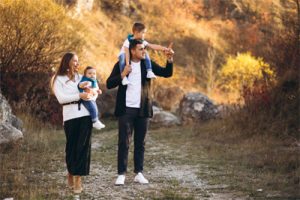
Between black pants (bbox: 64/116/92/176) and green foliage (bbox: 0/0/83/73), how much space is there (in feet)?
27.5

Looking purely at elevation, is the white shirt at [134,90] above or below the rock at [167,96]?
above

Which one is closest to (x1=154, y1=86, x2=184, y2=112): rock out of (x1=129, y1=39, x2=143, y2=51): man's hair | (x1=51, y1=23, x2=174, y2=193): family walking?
(x1=51, y1=23, x2=174, y2=193): family walking

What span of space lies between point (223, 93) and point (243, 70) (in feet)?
9.50

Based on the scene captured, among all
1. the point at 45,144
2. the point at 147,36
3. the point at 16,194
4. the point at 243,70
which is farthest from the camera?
the point at 147,36

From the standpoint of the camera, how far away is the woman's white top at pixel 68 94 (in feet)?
20.0

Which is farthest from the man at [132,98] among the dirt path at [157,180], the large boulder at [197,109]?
the large boulder at [197,109]

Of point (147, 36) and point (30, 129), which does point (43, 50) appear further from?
point (147, 36)

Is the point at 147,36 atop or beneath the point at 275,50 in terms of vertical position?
atop

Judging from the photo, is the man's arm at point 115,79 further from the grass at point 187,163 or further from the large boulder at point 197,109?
the large boulder at point 197,109

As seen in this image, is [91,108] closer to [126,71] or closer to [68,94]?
[68,94]

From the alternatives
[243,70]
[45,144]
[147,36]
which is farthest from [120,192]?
[147,36]

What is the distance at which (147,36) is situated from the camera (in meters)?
34.5

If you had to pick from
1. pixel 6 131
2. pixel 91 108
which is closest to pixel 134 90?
pixel 91 108

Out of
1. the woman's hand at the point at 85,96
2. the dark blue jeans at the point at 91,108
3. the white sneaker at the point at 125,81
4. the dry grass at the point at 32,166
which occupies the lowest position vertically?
the dry grass at the point at 32,166
